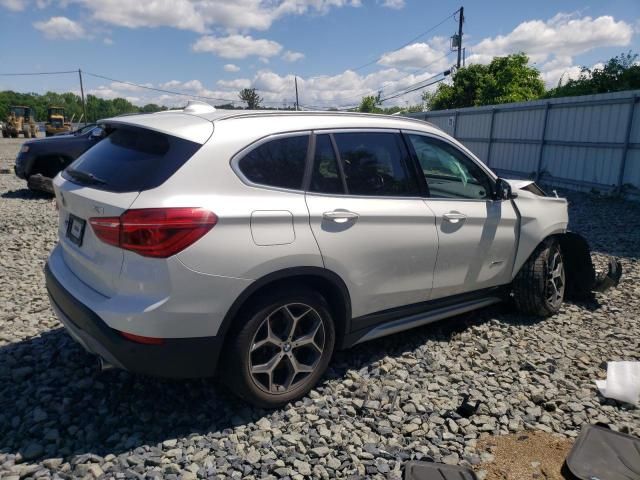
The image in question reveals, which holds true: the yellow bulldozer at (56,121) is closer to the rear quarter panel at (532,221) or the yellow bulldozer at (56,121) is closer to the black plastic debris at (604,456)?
the rear quarter panel at (532,221)

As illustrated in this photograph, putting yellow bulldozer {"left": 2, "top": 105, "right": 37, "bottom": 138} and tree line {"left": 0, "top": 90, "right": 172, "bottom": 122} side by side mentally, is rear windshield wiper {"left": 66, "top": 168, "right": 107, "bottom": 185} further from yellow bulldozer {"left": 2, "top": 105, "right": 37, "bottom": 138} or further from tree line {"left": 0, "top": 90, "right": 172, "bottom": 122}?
tree line {"left": 0, "top": 90, "right": 172, "bottom": 122}

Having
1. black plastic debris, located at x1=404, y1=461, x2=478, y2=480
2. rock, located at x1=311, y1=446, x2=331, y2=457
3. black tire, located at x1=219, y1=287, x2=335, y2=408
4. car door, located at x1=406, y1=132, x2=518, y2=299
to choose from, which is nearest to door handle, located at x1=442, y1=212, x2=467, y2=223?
car door, located at x1=406, y1=132, x2=518, y2=299

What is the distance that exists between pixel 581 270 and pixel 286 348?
353 cm

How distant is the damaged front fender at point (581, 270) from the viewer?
4973 mm

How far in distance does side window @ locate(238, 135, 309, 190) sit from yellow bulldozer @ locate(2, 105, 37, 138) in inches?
2004

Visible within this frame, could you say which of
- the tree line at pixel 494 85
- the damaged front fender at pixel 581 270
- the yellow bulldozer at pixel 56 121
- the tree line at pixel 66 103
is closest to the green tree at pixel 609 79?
the tree line at pixel 494 85

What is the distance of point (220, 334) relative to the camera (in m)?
2.67

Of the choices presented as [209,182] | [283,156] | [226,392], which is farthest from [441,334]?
[209,182]

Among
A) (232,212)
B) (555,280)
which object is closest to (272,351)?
(232,212)

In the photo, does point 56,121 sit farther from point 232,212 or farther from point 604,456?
point 604,456

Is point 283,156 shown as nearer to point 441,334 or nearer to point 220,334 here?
point 220,334

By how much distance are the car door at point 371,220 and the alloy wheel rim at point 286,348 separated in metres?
0.32

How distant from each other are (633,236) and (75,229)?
28.9 feet

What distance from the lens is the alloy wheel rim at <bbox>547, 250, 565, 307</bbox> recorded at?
462 cm
